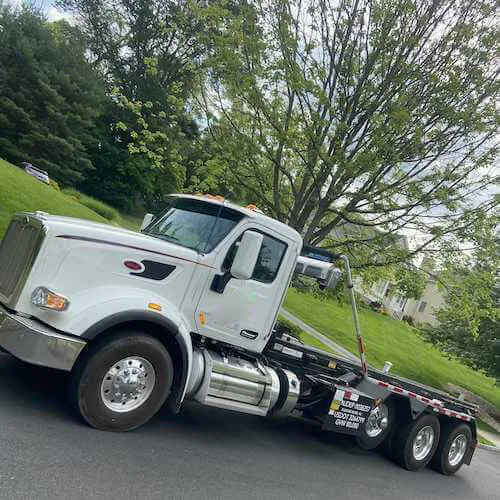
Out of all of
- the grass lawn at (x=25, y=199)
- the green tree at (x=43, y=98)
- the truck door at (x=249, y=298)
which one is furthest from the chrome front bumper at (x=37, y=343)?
the green tree at (x=43, y=98)

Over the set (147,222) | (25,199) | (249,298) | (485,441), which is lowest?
(485,441)

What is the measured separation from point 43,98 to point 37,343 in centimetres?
3249

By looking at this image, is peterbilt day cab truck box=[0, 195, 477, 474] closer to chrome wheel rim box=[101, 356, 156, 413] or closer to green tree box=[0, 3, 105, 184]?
chrome wheel rim box=[101, 356, 156, 413]

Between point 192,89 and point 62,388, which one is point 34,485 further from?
point 192,89

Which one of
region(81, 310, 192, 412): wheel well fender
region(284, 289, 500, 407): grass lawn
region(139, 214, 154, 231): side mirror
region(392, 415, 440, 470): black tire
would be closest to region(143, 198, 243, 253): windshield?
region(139, 214, 154, 231): side mirror

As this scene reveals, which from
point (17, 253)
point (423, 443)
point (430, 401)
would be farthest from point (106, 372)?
point (423, 443)

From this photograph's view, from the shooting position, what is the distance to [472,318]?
A: 12930mm

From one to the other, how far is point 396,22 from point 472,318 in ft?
22.2

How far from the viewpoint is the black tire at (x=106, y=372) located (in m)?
5.23

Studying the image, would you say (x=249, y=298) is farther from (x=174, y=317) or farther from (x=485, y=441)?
(x=485, y=441)

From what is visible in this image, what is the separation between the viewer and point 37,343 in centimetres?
491

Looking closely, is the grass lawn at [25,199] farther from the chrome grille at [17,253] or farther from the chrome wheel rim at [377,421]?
the chrome wheel rim at [377,421]

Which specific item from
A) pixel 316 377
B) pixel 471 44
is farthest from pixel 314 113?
pixel 316 377

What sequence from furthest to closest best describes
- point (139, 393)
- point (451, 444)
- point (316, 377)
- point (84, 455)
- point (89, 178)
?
point (89, 178)
point (451, 444)
point (316, 377)
point (139, 393)
point (84, 455)
